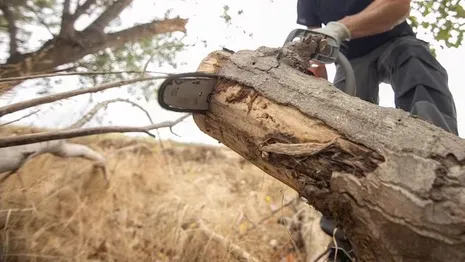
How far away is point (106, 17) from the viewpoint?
1.72m

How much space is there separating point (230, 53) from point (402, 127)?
0.57 m

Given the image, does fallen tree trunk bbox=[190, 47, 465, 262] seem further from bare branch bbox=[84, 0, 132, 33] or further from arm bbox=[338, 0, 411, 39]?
bare branch bbox=[84, 0, 132, 33]

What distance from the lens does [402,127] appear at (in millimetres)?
693

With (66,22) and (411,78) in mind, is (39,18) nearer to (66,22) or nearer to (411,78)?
(66,22)

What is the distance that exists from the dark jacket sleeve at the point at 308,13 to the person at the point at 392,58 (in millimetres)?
29

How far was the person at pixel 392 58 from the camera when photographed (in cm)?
128

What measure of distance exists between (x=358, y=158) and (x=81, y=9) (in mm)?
1443

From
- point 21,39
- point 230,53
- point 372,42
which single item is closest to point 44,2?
point 21,39

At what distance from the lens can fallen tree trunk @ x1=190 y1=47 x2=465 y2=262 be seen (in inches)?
23.2

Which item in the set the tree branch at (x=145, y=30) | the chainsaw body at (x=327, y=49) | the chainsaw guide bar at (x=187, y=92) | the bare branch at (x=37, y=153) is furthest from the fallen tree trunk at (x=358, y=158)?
the tree branch at (x=145, y=30)

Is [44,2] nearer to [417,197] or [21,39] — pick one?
[21,39]

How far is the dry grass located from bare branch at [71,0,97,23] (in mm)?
597

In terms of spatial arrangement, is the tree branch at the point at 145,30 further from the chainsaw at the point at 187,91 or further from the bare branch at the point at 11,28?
the chainsaw at the point at 187,91

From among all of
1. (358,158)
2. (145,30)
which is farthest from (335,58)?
(145,30)
